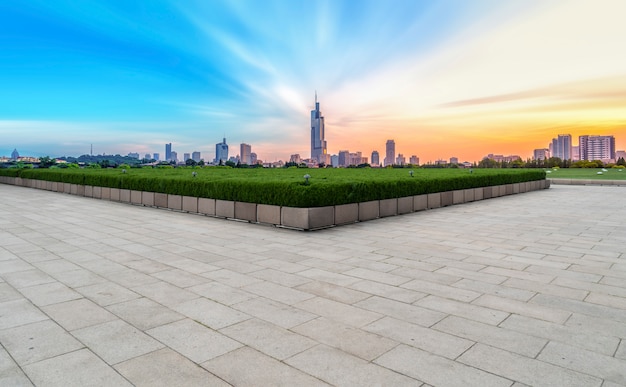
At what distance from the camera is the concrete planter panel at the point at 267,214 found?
950 cm

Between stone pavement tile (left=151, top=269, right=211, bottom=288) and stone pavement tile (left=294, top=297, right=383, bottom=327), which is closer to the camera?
stone pavement tile (left=294, top=297, right=383, bottom=327)

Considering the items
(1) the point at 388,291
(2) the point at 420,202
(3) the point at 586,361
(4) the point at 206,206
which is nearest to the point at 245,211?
(4) the point at 206,206

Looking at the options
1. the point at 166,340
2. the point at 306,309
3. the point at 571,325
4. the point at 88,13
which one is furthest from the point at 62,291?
the point at 88,13

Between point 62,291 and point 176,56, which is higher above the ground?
point 176,56

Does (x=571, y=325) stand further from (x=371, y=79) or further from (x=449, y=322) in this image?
(x=371, y=79)

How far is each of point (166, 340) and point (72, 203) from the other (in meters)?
14.2

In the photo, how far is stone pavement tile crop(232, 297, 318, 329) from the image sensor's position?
12.3ft

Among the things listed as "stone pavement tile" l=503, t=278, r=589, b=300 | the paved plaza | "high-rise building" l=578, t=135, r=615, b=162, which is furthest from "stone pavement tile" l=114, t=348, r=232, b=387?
"high-rise building" l=578, t=135, r=615, b=162

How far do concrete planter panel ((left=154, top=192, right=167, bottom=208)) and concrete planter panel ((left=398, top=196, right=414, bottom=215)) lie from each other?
798cm

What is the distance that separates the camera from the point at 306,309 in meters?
4.07

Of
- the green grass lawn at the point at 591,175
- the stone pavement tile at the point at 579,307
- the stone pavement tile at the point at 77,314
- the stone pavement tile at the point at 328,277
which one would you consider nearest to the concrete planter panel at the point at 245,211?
the stone pavement tile at the point at 328,277

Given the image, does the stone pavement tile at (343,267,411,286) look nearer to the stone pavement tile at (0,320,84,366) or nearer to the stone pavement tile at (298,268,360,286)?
the stone pavement tile at (298,268,360,286)

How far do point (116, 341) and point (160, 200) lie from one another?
10602mm

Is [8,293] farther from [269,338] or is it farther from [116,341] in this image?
[269,338]
